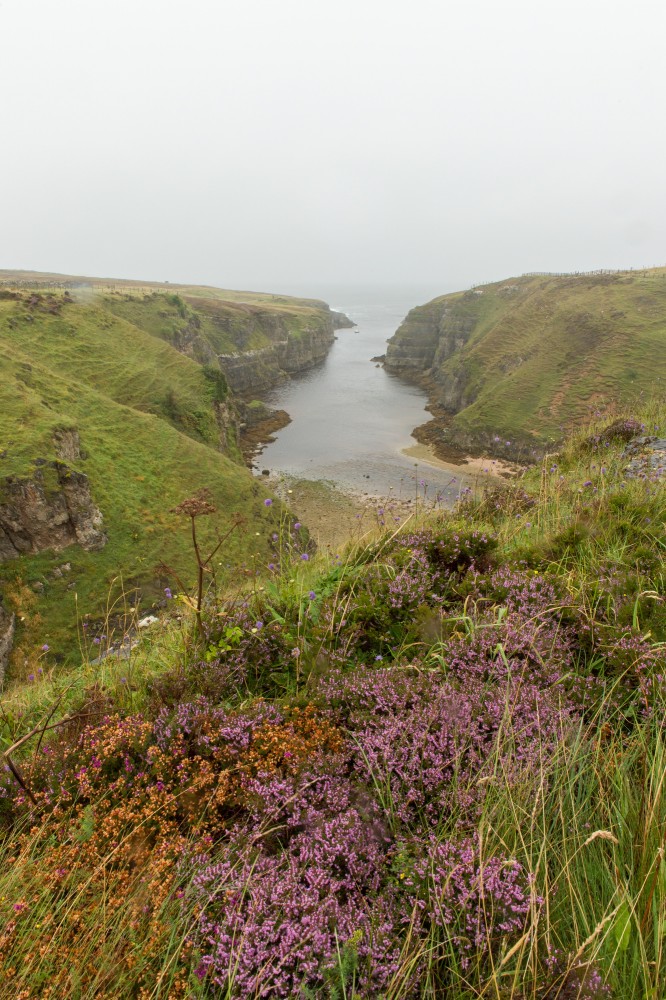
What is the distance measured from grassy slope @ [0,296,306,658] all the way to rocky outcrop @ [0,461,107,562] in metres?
0.73

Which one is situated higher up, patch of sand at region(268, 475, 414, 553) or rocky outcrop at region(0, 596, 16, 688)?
patch of sand at region(268, 475, 414, 553)

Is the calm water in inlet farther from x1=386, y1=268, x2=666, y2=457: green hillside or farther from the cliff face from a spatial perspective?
x1=386, y1=268, x2=666, y2=457: green hillside

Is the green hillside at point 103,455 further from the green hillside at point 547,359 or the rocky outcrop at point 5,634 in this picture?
the green hillside at point 547,359

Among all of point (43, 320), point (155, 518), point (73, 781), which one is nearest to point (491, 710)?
point (73, 781)

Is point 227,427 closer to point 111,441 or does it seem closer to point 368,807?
point 111,441

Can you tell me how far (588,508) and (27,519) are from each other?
32417 mm

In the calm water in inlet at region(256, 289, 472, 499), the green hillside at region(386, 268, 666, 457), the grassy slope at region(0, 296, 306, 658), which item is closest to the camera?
the grassy slope at region(0, 296, 306, 658)

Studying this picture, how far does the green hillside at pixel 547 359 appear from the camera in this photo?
65125mm

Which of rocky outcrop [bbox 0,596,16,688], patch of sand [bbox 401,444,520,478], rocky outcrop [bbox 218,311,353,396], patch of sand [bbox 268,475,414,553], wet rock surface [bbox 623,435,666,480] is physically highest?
rocky outcrop [bbox 218,311,353,396]

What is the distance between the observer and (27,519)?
28453 mm

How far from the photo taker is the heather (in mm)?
1441

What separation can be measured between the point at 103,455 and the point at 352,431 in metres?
46.2

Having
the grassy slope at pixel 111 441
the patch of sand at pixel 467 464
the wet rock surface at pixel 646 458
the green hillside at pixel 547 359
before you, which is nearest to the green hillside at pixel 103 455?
the grassy slope at pixel 111 441

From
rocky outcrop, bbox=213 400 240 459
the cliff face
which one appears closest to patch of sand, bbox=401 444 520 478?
rocky outcrop, bbox=213 400 240 459
